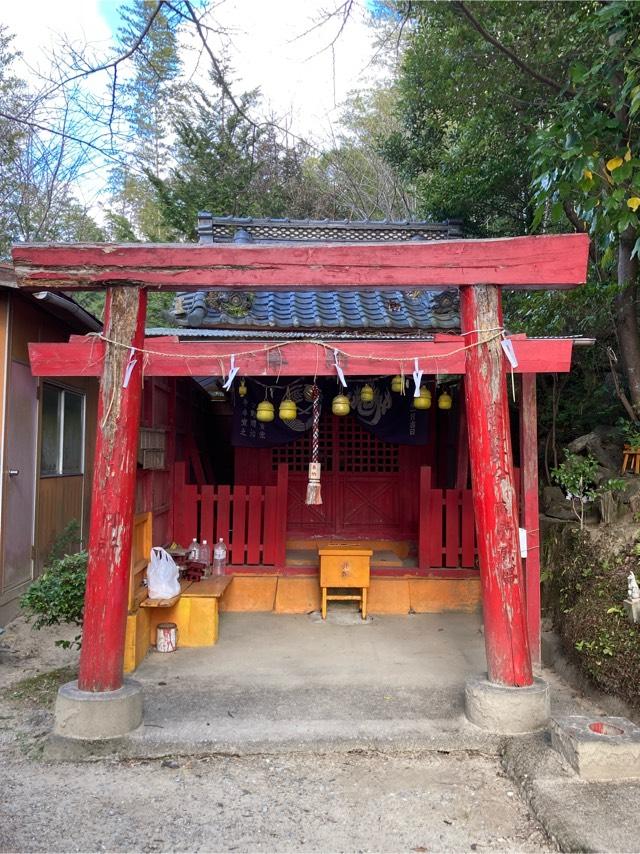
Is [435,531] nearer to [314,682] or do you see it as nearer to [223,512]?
[223,512]

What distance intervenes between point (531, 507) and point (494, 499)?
1939 mm

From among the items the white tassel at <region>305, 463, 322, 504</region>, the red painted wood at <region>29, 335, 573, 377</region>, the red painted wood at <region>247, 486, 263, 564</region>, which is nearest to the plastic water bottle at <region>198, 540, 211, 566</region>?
the red painted wood at <region>247, 486, 263, 564</region>

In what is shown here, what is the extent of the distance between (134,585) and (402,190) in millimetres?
18700

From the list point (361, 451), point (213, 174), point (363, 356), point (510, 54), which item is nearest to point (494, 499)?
point (363, 356)

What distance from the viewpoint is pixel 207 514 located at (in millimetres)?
8203

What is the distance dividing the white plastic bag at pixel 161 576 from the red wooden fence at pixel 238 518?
5.41 ft

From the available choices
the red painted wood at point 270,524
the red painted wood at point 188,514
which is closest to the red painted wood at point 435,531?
the red painted wood at point 270,524

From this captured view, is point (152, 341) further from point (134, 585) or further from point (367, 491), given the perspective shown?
point (367, 491)

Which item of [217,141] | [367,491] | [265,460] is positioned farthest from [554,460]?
[217,141]

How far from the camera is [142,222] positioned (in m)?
27.0

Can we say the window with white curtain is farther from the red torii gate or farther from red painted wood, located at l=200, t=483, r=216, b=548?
the red torii gate

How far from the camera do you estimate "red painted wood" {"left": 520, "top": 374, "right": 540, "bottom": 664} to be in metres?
6.04

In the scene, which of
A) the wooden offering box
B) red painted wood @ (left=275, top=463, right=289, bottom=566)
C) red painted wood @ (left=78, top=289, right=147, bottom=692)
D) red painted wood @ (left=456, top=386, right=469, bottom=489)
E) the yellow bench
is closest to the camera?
red painted wood @ (left=78, top=289, right=147, bottom=692)

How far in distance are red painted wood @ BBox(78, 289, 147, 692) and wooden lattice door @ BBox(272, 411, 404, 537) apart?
503cm
